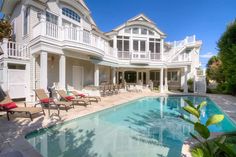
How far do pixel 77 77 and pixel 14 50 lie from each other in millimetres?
6718

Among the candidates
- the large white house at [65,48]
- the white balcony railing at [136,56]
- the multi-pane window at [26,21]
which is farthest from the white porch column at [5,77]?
the white balcony railing at [136,56]

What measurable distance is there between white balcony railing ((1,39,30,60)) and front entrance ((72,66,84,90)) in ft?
17.0

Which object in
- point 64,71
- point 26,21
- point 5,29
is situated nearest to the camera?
point 64,71

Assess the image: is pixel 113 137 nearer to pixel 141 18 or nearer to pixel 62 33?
pixel 62 33

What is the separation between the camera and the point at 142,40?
23.3m

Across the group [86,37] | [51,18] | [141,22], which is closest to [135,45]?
[141,22]

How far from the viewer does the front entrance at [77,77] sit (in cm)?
1614

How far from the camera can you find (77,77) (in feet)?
54.3

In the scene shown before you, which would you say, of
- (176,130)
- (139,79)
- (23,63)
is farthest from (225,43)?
(23,63)

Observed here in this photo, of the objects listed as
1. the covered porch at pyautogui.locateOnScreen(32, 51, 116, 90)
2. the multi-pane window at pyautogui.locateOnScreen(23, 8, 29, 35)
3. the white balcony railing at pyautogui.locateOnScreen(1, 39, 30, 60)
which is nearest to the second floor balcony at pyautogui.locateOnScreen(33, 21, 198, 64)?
the covered porch at pyautogui.locateOnScreen(32, 51, 116, 90)

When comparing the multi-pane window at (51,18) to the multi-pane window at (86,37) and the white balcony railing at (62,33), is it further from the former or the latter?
the multi-pane window at (86,37)

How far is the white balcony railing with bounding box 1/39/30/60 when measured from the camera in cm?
1020

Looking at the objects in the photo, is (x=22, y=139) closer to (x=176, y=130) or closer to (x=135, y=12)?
(x=176, y=130)

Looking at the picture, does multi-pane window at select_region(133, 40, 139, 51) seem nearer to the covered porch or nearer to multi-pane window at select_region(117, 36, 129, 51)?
multi-pane window at select_region(117, 36, 129, 51)
